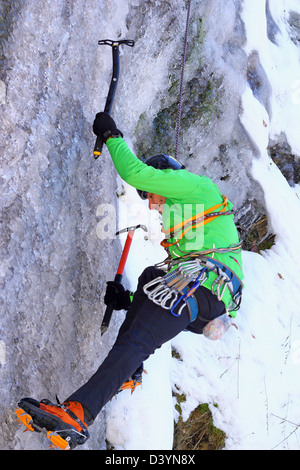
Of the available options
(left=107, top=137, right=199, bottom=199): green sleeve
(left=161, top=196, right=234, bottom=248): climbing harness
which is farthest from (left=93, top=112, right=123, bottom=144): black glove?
(left=161, top=196, right=234, bottom=248): climbing harness

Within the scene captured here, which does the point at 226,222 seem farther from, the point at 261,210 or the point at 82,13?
the point at 261,210

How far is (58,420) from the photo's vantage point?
8.43 ft

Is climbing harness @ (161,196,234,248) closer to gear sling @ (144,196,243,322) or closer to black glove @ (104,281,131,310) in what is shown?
gear sling @ (144,196,243,322)

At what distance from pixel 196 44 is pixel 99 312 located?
12.9ft

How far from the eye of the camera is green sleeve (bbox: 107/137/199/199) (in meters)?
3.12

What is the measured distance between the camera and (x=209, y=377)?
17.1 feet

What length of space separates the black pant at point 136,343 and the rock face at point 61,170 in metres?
0.68

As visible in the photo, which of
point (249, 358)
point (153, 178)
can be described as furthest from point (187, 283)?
point (249, 358)

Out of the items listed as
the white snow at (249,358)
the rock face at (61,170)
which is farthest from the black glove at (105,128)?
the white snow at (249,358)

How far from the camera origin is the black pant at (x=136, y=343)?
2803 mm

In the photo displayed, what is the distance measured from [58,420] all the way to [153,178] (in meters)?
1.59

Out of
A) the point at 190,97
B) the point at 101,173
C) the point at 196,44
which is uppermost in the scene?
the point at 196,44

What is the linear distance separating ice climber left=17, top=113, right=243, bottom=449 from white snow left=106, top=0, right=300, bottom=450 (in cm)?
73
